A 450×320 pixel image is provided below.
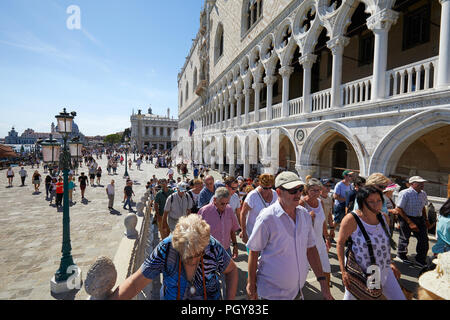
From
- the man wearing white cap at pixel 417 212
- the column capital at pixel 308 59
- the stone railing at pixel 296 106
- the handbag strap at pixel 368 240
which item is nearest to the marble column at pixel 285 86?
the stone railing at pixel 296 106

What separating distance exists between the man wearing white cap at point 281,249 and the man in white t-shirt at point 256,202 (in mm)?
1125

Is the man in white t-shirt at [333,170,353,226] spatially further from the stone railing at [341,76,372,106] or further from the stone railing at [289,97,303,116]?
the stone railing at [289,97,303,116]

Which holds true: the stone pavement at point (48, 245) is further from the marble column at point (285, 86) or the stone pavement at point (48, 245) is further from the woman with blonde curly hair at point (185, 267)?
the marble column at point (285, 86)

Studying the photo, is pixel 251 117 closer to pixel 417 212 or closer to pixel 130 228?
pixel 130 228

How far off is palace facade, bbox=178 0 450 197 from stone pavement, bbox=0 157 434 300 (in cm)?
313

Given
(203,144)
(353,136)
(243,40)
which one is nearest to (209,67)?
(203,144)

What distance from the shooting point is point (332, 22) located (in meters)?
7.70

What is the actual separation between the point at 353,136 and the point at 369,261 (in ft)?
19.6

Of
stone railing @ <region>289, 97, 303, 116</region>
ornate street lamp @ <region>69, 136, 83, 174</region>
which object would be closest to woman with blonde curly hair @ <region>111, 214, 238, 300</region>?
ornate street lamp @ <region>69, 136, 83, 174</region>

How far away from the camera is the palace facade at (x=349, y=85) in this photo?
5789 mm

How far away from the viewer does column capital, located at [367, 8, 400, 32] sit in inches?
239

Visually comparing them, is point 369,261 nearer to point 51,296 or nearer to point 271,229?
point 271,229

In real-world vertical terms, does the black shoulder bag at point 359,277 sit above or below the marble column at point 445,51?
below

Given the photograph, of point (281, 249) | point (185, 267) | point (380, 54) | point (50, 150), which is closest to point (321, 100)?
point (380, 54)
